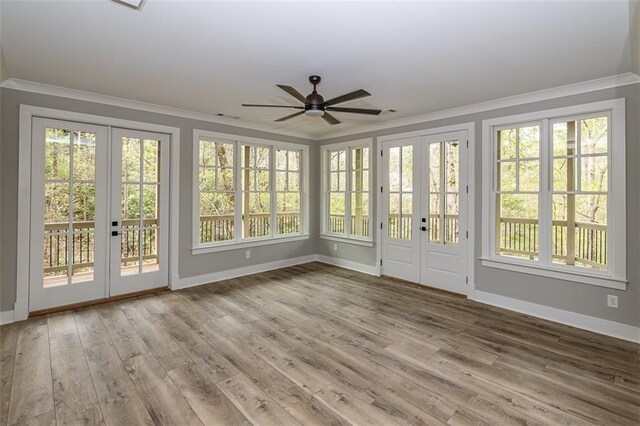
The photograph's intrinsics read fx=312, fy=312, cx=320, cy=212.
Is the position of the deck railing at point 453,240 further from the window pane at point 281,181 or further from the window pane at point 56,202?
the window pane at point 281,181

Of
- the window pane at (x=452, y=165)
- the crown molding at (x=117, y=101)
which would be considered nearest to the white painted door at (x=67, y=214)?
the crown molding at (x=117, y=101)

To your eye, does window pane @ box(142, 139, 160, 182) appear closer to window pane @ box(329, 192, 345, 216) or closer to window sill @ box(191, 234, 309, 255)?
window sill @ box(191, 234, 309, 255)

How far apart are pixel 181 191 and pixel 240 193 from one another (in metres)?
0.95

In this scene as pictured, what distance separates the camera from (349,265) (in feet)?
19.3

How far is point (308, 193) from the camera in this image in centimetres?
629

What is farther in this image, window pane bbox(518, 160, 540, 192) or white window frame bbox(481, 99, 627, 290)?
window pane bbox(518, 160, 540, 192)

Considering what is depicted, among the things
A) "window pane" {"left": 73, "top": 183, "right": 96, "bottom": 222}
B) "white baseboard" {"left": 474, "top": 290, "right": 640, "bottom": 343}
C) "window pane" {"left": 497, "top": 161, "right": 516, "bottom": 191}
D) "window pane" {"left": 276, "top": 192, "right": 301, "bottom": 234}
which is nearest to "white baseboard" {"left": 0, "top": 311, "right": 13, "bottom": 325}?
"window pane" {"left": 73, "top": 183, "right": 96, "bottom": 222}

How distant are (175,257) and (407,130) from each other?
4.05 m

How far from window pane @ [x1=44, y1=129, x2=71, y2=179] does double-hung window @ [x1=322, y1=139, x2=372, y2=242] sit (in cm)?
405

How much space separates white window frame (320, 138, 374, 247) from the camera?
5.55 metres

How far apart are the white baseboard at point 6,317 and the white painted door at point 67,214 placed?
204 mm

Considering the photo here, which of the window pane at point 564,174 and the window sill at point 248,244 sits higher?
the window pane at point 564,174

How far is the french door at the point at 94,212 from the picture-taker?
12.0 ft

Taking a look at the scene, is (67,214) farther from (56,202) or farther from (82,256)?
(82,256)
